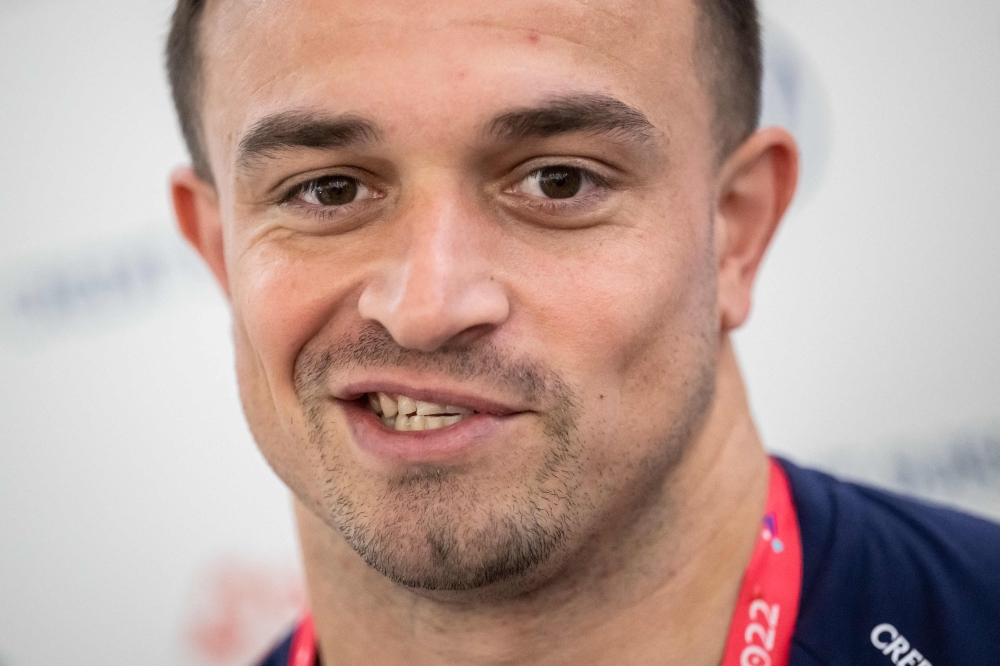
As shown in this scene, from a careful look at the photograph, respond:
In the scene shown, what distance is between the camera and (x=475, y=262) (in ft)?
3.31

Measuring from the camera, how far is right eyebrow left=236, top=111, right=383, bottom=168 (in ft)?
3.41

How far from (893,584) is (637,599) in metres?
0.33

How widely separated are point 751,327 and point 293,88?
4.51ft

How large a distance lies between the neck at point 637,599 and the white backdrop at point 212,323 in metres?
0.95

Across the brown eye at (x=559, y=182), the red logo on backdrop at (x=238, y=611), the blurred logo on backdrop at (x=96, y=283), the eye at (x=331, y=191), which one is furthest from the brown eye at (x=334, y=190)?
the red logo on backdrop at (x=238, y=611)

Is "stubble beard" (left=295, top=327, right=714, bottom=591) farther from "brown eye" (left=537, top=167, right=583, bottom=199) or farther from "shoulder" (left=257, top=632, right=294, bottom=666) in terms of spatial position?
"shoulder" (left=257, top=632, right=294, bottom=666)

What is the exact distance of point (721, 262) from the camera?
1.27 m

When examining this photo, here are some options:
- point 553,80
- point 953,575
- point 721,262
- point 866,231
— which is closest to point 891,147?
point 866,231

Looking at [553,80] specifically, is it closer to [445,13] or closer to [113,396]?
[445,13]

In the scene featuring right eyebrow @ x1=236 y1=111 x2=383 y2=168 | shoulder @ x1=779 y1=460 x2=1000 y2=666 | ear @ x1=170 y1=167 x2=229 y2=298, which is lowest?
shoulder @ x1=779 y1=460 x2=1000 y2=666

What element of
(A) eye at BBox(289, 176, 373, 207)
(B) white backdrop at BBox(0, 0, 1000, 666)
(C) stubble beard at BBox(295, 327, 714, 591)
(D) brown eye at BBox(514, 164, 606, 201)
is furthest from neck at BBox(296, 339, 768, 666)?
(B) white backdrop at BBox(0, 0, 1000, 666)

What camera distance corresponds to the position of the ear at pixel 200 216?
4.56 ft

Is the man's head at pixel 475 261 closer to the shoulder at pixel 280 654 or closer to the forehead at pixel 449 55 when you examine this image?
the forehead at pixel 449 55

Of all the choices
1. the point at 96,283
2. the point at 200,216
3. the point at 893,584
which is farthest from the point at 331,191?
the point at 96,283
